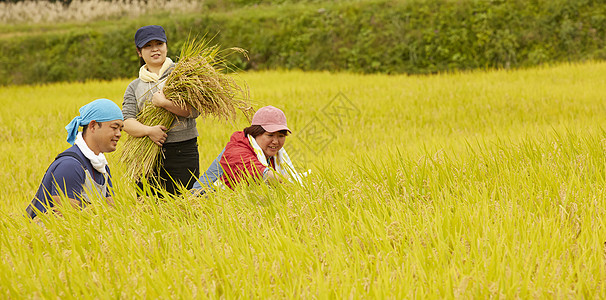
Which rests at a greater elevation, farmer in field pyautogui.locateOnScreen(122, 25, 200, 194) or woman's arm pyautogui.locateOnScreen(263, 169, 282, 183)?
farmer in field pyautogui.locateOnScreen(122, 25, 200, 194)

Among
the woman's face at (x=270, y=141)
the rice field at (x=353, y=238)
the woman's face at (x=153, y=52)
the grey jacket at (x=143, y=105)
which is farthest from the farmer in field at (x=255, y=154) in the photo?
the woman's face at (x=153, y=52)

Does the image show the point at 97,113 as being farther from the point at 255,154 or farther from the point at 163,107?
the point at 255,154

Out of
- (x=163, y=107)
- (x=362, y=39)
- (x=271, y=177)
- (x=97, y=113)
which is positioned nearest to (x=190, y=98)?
(x=163, y=107)

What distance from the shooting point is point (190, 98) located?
9.89ft

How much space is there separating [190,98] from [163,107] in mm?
249

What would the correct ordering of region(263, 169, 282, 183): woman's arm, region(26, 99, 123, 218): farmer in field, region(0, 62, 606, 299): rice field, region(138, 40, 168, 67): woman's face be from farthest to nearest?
region(138, 40, 168, 67): woman's face < region(263, 169, 282, 183): woman's arm < region(26, 99, 123, 218): farmer in field < region(0, 62, 606, 299): rice field

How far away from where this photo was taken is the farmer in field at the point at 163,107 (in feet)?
10.3

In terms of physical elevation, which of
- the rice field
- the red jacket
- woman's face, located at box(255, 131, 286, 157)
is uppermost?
woman's face, located at box(255, 131, 286, 157)

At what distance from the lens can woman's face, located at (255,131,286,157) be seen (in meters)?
3.09

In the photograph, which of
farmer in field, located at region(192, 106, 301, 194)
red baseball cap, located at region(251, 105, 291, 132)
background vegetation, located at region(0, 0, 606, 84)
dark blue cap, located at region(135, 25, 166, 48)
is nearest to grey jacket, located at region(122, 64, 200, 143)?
dark blue cap, located at region(135, 25, 166, 48)

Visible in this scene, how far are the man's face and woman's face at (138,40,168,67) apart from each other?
1.92 ft

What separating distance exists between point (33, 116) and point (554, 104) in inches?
317

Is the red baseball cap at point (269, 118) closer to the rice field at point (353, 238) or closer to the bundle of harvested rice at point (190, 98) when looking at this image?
the bundle of harvested rice at point (190, 98)

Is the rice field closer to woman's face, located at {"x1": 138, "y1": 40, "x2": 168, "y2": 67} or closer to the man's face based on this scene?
the man's face
